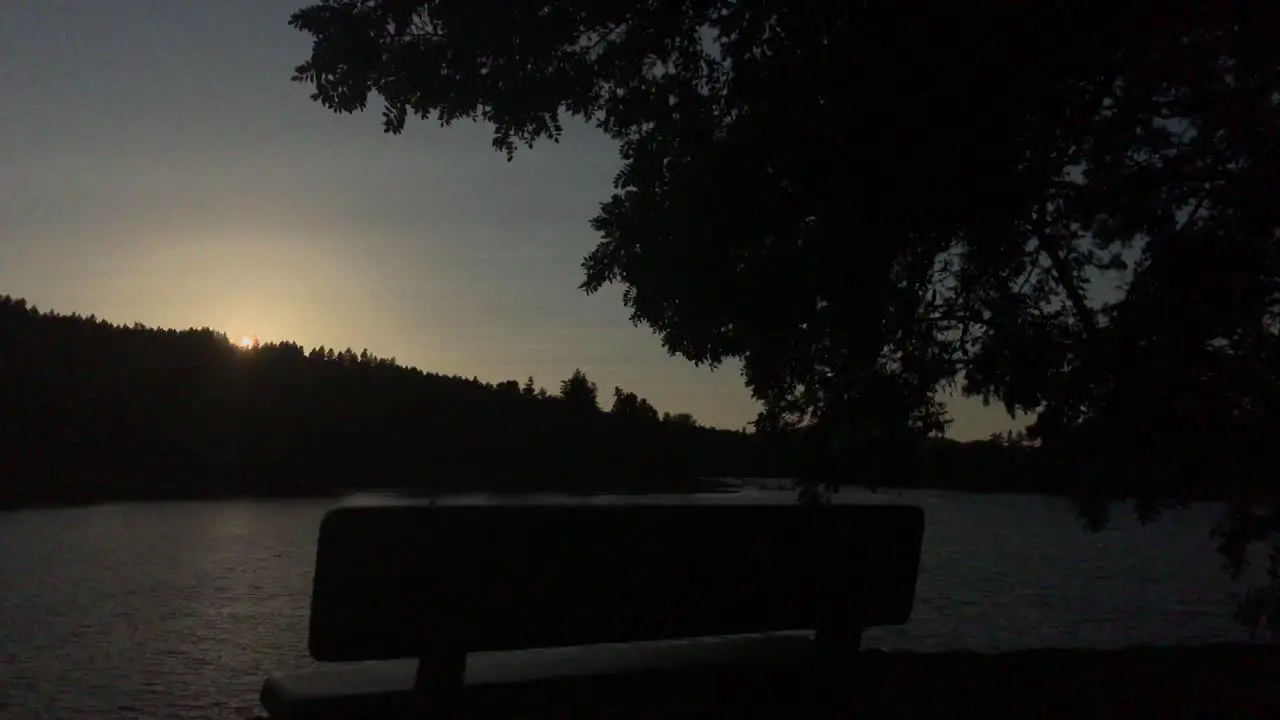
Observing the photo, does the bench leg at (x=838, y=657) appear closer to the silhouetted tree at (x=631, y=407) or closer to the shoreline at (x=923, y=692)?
the shoreline at (x=923, y=692)

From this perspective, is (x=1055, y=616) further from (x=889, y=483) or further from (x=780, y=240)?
(x=780, y=240)

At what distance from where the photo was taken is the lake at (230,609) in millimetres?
9297

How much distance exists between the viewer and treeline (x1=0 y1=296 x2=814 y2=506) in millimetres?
100688

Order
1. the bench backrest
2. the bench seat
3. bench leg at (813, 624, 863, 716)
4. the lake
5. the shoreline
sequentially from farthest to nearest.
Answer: the lake < bench leg at (813, 624, 863, 716) < the shoreline < the bench seat < the bench backrest

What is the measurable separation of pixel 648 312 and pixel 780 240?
6.02ft

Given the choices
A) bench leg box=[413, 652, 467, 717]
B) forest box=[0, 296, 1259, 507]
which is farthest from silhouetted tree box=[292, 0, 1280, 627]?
forest box=[0, 296, 1259, 507]

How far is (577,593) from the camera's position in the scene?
544 centimetres

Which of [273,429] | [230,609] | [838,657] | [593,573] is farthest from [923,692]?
[273,429]

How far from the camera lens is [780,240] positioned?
28.7 feet

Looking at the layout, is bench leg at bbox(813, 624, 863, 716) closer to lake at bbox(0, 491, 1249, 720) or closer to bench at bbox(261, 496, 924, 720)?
bench at bbox(261, 496, 924, 720)

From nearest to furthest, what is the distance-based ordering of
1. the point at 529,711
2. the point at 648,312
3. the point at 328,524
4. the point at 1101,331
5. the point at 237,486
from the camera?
the point at 328,524, the point at 529,711, the point at 1101,331, the point at 648,312, the point at 237,486

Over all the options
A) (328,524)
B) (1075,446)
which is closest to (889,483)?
(1075,446)

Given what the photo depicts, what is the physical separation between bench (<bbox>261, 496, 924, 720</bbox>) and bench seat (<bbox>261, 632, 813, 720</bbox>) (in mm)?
12

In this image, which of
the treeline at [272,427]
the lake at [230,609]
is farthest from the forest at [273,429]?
the lake at [230,609]
